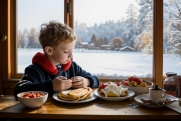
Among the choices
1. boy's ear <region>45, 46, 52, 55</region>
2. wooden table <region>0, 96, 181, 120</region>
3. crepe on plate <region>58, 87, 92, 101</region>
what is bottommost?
wooden table <region>0, 96, 181, 120</region>

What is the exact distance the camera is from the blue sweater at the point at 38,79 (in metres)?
1.33

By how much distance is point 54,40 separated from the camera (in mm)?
1496

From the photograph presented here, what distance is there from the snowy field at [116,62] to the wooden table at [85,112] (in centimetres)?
75

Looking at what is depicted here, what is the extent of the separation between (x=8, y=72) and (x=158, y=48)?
129cm

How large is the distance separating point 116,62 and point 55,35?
69 centimetres

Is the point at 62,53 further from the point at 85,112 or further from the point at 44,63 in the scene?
the point at 85,112

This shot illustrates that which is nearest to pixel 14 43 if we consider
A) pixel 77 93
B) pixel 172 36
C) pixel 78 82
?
pixel 78 82

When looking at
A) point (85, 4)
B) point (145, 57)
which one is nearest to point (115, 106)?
point (145, 57)

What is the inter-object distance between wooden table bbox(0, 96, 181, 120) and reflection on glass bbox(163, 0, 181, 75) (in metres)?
0.84

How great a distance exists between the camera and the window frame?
185cm

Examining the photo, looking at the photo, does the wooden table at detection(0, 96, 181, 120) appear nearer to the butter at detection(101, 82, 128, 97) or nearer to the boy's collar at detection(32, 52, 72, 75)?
the butter at detection(101, 82, 128, 97)

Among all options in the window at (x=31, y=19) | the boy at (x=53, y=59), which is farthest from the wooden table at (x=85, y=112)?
the window at (x=31, y=19)

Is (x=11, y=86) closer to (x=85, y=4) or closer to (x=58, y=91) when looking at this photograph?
(x=58, y=91)

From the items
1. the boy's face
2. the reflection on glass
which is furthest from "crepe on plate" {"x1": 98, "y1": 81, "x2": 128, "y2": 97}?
the reflection on glass
